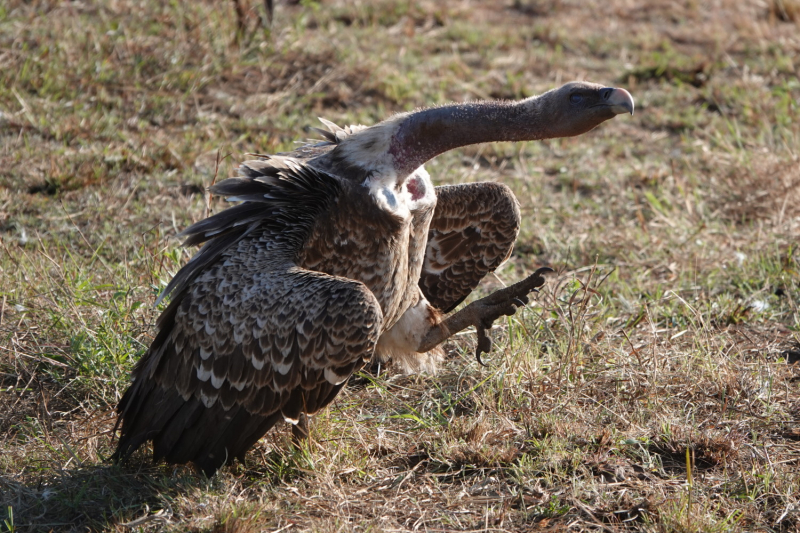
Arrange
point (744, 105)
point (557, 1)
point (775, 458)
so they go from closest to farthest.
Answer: point (775, 458), point (744, 105), point (557, 1)

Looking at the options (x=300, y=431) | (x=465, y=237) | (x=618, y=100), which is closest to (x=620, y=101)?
(x=618, y=100)

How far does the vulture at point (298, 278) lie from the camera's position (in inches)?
141

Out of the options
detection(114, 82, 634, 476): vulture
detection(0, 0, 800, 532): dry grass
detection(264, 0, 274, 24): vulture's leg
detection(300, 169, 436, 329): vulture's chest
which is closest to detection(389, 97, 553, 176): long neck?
detection(114, 82, 634, 476): vulture

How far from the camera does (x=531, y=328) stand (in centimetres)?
494

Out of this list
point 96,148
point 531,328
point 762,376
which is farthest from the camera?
point 96,148

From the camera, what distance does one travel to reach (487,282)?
5738 mm

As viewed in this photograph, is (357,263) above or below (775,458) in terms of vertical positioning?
above

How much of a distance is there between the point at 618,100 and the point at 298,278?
1.47 m

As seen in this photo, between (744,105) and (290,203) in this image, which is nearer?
(290,203)

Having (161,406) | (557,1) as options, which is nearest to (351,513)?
(161,406)

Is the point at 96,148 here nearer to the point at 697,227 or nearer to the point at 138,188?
the point at 138,188

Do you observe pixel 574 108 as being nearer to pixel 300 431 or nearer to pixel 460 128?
pixel 460 128

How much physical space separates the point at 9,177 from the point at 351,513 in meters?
3.78

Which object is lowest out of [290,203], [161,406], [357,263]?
[161,406]
